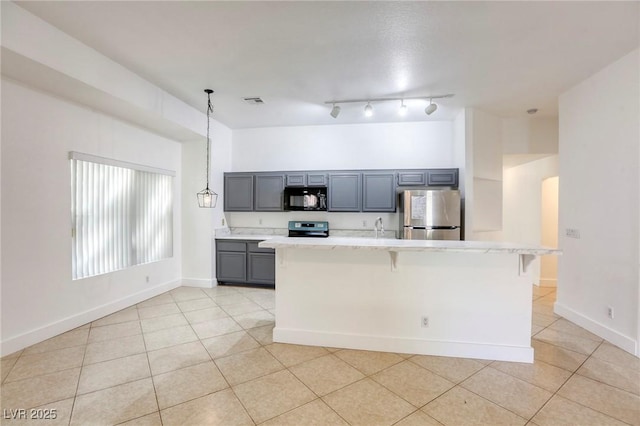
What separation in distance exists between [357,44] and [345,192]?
2.53 metres

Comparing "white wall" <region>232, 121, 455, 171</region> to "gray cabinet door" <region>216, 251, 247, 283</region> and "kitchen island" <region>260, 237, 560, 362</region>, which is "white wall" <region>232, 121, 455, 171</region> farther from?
"kitchen island" <region>260, 237, 560, 362</region>

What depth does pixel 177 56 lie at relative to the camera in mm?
2785

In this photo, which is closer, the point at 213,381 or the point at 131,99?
the point at 213,381

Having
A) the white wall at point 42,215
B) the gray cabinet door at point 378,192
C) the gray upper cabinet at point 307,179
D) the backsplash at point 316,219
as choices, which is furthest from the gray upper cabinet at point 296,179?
the white wall at point 42,215

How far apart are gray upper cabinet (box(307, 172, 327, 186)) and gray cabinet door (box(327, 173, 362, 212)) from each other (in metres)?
0.11

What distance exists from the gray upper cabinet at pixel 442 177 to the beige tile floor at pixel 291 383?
2.38m

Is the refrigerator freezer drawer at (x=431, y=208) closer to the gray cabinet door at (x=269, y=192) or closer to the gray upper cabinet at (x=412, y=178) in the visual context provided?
the gray upper cabinet at (x=412, y=178)

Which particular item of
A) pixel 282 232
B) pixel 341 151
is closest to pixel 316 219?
pixel 282 232

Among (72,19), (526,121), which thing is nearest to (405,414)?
(72,19)

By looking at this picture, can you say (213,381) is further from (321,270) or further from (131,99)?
(131,99)

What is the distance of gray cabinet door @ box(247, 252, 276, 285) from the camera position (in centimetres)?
460

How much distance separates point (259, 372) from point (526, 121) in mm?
5359

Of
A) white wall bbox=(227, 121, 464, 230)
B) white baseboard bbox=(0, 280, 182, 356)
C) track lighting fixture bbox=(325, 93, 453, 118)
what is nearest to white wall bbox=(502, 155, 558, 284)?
white wall bbox=(227, 121, 464, 230)

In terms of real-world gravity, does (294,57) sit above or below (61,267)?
above
